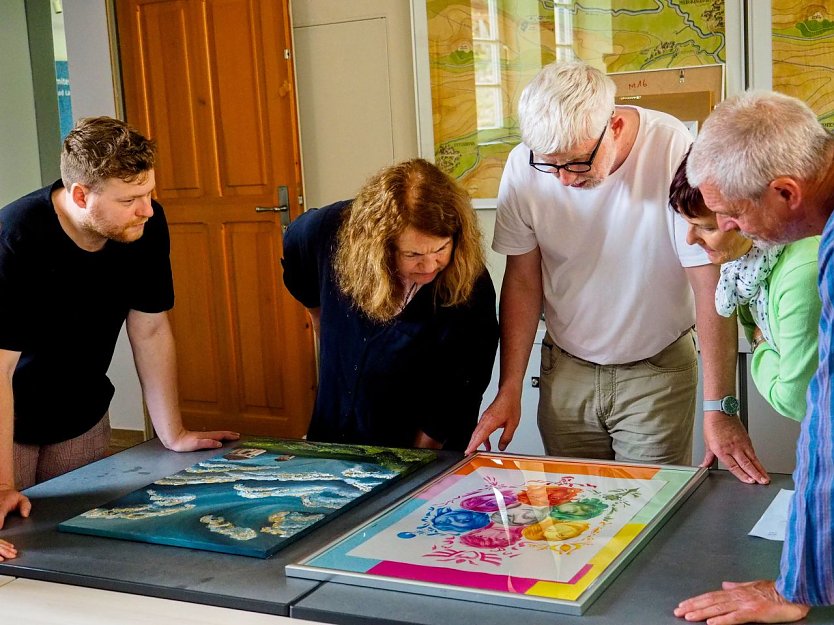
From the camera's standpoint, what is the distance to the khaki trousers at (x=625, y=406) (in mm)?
2230

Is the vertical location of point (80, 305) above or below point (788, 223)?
below

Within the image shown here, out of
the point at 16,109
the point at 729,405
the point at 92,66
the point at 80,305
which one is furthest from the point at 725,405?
the point at 16,109

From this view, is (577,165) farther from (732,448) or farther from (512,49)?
(512,49)

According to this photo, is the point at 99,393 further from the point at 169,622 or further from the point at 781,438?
the point at 781,438

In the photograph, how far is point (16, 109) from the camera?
577 cm

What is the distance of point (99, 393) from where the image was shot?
241cm

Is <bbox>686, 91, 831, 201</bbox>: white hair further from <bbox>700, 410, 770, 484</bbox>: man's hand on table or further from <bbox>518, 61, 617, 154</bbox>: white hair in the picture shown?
<bbox>700, 410, 770, 484</bbox>: man's hand on table

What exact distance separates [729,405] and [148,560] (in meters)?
1.13

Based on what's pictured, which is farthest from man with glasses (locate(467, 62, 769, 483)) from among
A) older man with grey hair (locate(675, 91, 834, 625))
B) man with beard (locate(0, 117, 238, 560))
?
man with beard (locate(0, 117, 238, 560))

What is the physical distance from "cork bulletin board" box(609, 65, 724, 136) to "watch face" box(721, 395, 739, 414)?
209 centimetres

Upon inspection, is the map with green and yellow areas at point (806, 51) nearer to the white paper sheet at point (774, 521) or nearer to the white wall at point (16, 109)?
the white paper sheet at point (774, 521)

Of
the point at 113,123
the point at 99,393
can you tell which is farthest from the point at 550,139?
the point at 99,393

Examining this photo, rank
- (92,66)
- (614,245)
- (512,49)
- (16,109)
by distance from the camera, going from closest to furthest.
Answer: (614,245) → (512,49) → (92,66) → (16,109)

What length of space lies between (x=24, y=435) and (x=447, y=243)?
3.57ft
